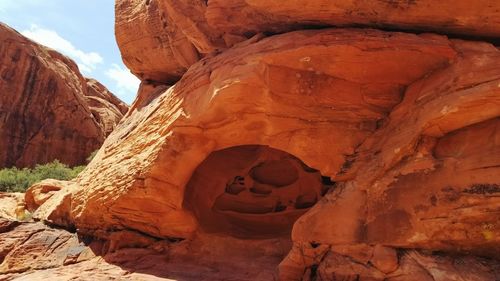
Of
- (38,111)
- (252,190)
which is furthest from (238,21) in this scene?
(38,111)

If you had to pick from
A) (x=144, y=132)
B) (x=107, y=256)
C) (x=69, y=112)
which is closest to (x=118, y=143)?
(x=144, y=132)

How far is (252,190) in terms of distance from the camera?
9055mm

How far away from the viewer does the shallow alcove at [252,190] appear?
8133 mm

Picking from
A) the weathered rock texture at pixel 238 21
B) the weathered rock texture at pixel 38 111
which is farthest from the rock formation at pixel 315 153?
the weathered rock texture at pixel 38 111

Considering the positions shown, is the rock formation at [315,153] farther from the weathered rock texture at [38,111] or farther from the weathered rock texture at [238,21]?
the weathered rock texture at [38,111]

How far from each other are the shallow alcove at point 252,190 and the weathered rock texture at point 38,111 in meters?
15.8

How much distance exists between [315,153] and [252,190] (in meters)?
3.11

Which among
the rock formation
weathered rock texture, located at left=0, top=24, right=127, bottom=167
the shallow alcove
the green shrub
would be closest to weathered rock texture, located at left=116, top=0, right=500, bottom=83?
the rock formation

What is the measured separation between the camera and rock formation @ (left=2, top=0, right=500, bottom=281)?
4.93 meters

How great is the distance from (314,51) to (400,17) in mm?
1318

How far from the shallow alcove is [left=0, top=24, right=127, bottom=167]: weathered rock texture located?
15758 millimetres

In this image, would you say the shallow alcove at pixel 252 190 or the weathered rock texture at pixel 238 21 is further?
the shallow alcove at pixel 252 190

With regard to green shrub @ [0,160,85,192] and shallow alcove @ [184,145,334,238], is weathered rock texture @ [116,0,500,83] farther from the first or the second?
green shrub @ [0,160,85,192]

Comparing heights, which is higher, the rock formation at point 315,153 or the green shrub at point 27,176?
the rock formation at point 315,153
